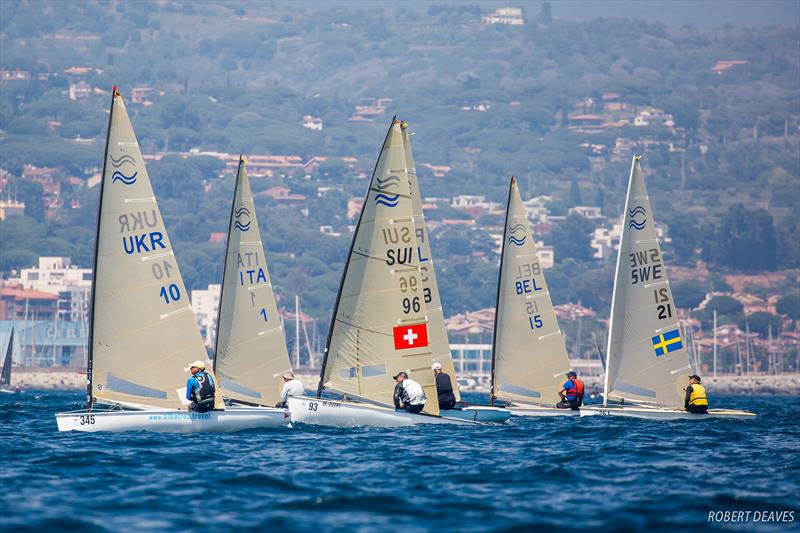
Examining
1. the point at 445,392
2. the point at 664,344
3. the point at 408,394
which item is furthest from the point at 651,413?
the point at 408,394

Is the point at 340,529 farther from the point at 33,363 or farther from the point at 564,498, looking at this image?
the point at 33,363

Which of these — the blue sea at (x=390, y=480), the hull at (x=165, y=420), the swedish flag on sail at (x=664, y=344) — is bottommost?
the blue sea at (x=390, y=480)

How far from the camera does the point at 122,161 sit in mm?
31281

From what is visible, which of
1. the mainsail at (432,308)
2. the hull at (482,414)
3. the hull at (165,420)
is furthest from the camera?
the mainsail at (432,308)

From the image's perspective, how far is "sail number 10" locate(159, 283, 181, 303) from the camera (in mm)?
31984

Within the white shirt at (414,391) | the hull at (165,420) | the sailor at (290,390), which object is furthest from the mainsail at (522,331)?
the hull at (165,420)

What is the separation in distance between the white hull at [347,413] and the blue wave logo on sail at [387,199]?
402 cm

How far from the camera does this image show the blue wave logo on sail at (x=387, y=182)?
109ft

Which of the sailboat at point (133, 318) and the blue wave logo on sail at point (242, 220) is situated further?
the blue wave logo on sail at point (242, 220)

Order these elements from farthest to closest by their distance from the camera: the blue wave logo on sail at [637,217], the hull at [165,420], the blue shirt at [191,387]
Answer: the blue wave logo on sail at [637,217]
the blue shirt at [191,387]
the hull at [165,420]

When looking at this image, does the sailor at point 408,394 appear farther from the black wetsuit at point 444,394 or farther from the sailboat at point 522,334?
the sailboat at point 522,334

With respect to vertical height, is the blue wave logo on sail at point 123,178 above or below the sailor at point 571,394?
above

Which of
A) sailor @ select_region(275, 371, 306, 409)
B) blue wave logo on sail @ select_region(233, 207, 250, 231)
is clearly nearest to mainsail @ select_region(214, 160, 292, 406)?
blue wave logo on sail @ select_region(233, 207, 250, 231)

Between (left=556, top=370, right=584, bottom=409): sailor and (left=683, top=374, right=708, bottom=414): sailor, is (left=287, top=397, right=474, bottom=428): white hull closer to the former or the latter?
(left=556, top=370, right=584, bottom=409): sailor
